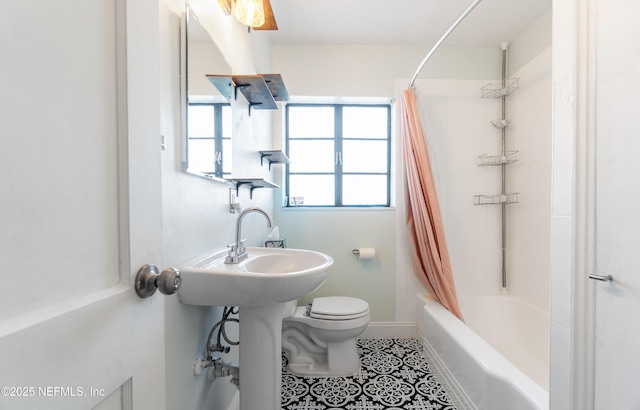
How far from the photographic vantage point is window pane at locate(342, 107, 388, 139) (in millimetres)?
2316

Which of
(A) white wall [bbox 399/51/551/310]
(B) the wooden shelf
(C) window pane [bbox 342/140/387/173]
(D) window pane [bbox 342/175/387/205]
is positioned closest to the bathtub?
(A) white wall [bbox 399/51/551/310]

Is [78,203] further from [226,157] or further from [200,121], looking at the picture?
[226,157]

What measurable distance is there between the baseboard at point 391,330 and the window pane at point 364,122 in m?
1.61

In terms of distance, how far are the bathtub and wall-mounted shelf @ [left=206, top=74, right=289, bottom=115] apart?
66.7 inches

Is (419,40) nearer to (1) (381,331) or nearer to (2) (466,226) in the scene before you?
(2) (466,226)

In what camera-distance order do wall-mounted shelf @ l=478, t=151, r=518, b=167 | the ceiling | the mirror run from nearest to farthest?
1. the mirror
2. the ceiling
3. wall-mounted shelf @ l=478, t=151, r=518, b=167

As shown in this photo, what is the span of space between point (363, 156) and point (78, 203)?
214 centimetres

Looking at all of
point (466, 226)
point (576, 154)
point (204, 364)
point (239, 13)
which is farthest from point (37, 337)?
point (466, 226)

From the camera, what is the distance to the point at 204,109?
1.00 m

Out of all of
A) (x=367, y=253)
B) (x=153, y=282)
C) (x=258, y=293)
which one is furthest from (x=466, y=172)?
(x=153, y=282)

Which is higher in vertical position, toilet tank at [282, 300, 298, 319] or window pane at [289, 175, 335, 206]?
window pane at [289, 175, 335, 206]

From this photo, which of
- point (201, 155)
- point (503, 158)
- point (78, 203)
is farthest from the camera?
point (503, 158)

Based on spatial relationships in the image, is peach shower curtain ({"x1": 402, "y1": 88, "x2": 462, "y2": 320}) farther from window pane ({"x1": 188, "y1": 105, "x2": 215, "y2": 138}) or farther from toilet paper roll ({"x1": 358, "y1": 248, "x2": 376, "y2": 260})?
window pane ({"x1": 188, "y1": 105, "x2": 215, "y2": 138})

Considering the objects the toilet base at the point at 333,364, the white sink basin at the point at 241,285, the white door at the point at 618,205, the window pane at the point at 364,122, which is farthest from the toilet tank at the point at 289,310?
the window pane at the point at 364,122
